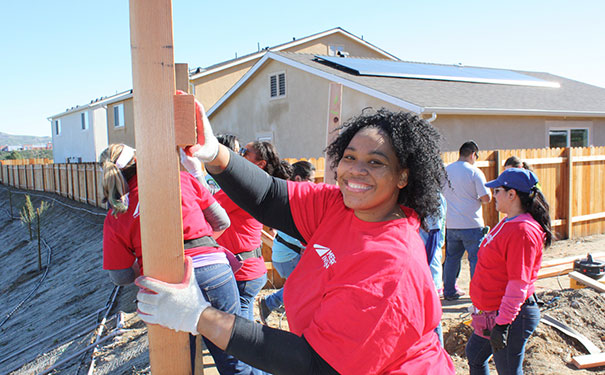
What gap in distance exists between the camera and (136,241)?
8.49 ft

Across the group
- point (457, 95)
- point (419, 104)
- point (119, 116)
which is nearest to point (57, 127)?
point (119, 116)

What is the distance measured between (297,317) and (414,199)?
731 mm

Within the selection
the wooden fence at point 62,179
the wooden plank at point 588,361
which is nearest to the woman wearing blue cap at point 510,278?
the wooden plank at point 588,361

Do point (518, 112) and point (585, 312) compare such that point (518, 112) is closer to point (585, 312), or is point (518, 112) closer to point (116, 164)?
point (585, 312)

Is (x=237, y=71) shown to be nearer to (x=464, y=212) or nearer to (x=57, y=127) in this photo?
(x=464, y=212)

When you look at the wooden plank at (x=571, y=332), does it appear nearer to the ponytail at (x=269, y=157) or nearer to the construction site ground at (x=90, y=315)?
the construction site ground at (x=90, y=315)

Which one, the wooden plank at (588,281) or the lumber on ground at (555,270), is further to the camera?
the lumber on ground at (555,270)

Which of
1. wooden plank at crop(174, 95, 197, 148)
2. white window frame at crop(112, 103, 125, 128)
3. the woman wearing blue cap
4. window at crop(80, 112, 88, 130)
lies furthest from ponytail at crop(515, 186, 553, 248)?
window at crop(80, 112, 88, 130)

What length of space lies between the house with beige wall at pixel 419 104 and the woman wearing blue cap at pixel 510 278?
748cm

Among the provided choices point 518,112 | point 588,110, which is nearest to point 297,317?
point 518,112

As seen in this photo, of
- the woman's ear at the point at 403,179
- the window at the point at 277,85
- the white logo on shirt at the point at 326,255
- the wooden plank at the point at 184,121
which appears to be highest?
the window at the point at 277,85

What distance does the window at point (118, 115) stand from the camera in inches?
1015

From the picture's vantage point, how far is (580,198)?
10.2 metres

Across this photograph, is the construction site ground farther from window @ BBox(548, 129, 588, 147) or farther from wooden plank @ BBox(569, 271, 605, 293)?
window @ BBox(548, 129, 588, 147)
